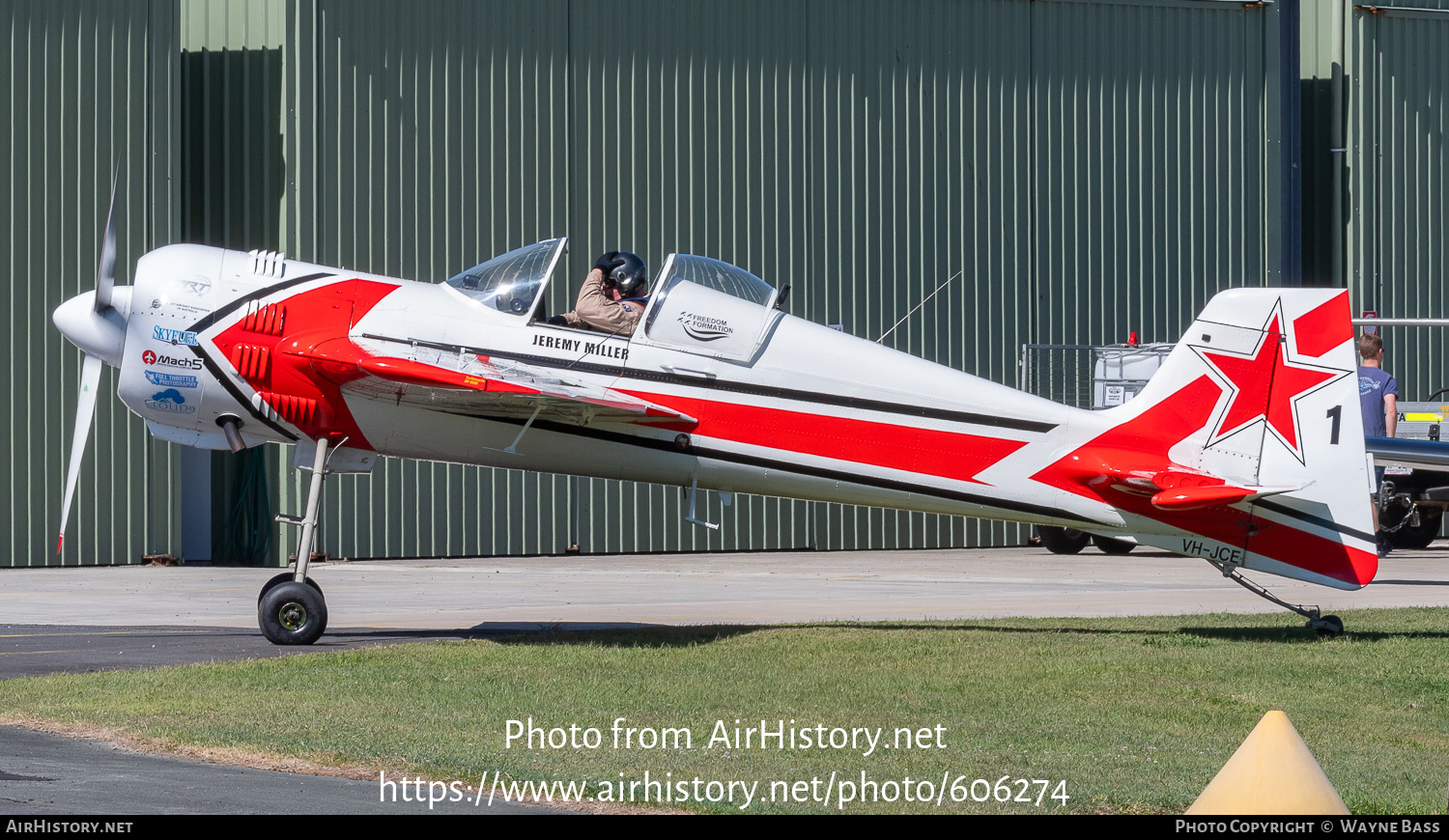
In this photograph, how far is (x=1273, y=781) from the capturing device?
182 inches

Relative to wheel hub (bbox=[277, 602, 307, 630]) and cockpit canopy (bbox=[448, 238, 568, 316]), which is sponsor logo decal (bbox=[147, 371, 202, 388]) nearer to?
wheel hub (bbox=[277, 602, 307, 630])

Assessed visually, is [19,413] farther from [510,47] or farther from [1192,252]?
[1192,252]

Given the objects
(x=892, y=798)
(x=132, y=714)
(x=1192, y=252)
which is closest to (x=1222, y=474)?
(x=892, y=798)

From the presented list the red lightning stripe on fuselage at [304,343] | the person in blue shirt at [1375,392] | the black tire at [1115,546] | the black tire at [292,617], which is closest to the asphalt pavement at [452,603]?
the black tire at [292,617]

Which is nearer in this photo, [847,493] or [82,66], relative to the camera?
[847,493]

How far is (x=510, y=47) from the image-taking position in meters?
22.6

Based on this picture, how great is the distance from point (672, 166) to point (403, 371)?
13590mm

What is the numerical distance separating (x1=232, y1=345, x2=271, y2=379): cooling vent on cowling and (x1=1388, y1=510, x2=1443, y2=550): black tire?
18028 mm

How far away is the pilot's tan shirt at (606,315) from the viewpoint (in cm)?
1132

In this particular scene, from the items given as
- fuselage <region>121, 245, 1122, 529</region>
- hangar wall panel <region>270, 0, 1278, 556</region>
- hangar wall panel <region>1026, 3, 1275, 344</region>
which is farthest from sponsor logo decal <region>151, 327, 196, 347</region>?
hangar wall panel <region>1026, 3, 1275, 344</region>

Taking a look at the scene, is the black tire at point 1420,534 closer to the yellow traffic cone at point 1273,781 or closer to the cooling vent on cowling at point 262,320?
the cooling vent on cowling at point 262,320

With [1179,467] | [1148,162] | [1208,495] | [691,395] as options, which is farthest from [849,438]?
[1148,162]

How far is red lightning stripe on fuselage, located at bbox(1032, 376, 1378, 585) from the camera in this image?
10.8 m

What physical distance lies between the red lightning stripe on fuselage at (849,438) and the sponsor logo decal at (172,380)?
129 inches
